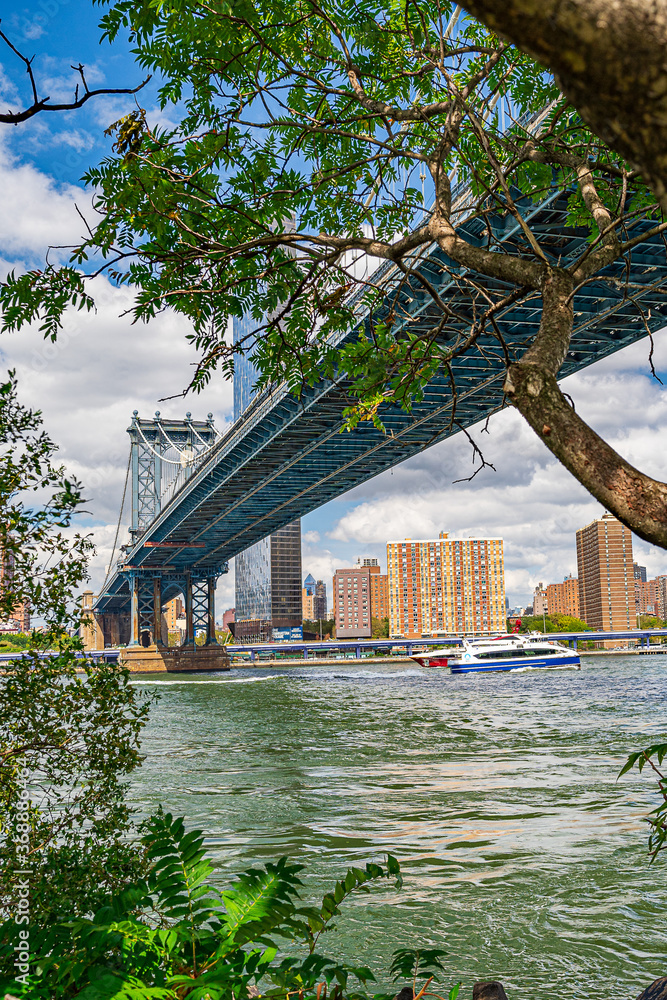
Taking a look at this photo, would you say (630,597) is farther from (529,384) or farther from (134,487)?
(529,384)

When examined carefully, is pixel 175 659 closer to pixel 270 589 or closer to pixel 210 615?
pixel 210 615

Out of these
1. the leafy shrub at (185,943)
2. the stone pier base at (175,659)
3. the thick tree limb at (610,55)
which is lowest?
the stone pier base at (175,659)

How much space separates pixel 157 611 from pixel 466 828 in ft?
177

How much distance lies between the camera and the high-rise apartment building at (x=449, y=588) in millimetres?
129875

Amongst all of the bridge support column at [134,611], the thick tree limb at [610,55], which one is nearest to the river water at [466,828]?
the thick tree limb at [610,55]

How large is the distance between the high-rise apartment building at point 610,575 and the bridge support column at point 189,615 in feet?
281

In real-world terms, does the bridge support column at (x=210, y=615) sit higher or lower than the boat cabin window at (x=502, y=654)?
higher

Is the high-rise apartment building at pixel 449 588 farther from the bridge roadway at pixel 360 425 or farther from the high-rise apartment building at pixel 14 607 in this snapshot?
the high-rise apartment building at pixel 14 607

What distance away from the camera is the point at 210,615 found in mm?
66500

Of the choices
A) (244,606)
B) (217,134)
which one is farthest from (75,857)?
(244,606)

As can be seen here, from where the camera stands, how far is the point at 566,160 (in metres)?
3.49

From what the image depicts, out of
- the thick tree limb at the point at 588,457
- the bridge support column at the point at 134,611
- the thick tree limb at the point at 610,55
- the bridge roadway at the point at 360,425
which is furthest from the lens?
the bridge support column at the point at 134,611

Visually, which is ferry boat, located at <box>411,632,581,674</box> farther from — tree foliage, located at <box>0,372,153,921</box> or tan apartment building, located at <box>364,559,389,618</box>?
tan apartment building, located at <box>364,559,389,618</box>

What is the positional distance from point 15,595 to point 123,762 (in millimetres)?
937
